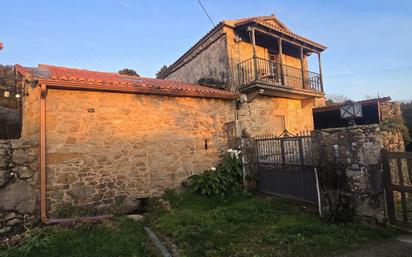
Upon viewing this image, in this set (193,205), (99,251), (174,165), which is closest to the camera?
(99,251)

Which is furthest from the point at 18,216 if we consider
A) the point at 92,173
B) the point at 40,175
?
the point at 92,173

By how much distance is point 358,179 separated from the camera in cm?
531

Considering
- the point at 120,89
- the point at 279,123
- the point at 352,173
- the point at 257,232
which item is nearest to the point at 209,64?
the point at 279,123

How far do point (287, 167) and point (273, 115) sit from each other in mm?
4587

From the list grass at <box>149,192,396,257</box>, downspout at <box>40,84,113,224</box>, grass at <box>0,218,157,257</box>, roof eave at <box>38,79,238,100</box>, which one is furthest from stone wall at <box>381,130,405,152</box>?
downspout at <box>40,84,113,224</box>

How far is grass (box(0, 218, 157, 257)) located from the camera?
4617 mm

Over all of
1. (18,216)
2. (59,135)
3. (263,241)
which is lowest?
(263,241)

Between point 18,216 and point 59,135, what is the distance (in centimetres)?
217

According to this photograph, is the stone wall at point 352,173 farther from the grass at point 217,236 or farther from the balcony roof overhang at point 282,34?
the balcony roof overhang at point 282,34

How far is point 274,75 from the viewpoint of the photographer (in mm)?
12203

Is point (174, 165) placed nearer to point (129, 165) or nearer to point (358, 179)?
point (129, 165)

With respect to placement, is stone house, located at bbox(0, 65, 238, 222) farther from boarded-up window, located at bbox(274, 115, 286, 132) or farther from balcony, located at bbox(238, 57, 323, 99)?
boarded-up window, located at bbox(274, 115, 286, 132)

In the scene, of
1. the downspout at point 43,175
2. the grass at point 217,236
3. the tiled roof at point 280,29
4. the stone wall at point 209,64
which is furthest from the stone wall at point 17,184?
the tiled roof at point 280,29

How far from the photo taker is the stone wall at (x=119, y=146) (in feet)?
22.0
